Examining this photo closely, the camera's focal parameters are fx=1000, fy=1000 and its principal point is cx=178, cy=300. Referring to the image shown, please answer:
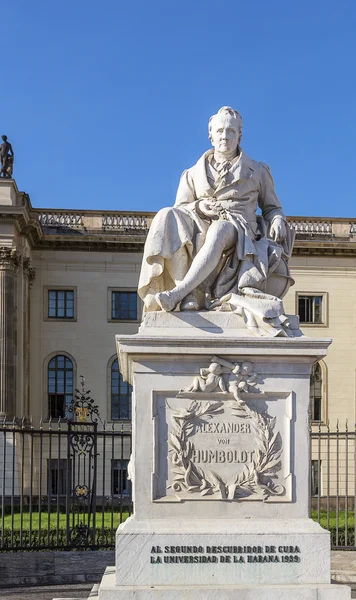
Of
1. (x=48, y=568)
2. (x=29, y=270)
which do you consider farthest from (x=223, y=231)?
(x=29, y=270)

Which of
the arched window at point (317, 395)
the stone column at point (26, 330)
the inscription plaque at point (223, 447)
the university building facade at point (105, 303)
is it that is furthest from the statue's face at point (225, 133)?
the arched window at point (317, 395)

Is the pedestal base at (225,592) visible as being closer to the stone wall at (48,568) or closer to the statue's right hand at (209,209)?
the statue's right hand at (209,209)

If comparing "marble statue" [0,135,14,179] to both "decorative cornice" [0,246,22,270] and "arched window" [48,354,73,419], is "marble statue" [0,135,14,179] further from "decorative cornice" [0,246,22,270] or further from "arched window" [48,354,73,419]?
"arched window" [48,354,73,419]

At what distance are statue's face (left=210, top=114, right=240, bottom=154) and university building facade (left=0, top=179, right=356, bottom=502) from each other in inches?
1420

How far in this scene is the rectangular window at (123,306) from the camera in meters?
45.5

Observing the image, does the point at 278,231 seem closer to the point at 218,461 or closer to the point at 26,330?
the point at 218,461

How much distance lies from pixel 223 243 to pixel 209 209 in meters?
0.41

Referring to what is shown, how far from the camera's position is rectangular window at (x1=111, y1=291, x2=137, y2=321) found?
45500mm

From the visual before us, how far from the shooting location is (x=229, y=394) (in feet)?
24.9

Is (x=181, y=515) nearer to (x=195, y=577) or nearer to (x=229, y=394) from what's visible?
(x=195, y=577)

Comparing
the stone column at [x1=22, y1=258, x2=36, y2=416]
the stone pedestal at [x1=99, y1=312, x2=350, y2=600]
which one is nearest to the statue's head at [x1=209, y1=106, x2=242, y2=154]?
the stone pedestal at [x1=99, y1=312, x2=350, y2=600]

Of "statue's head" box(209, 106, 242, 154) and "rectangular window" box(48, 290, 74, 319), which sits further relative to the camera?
"rectangular window" box(48, 290, 74, 319)

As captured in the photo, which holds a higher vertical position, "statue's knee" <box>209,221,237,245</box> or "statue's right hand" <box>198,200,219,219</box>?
"statue's right hand" <box>198,200,219,219</box>

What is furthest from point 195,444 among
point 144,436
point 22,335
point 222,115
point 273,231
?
point 22,335
